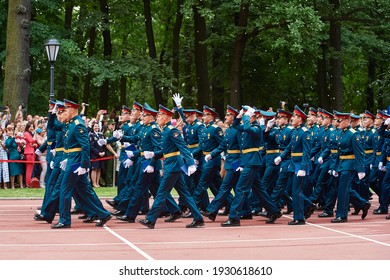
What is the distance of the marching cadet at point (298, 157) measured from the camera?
15.8m

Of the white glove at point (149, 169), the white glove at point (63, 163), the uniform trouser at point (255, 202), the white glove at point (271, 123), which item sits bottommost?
the uniform trouser at point (255, 202)

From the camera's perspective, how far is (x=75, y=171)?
14609mm

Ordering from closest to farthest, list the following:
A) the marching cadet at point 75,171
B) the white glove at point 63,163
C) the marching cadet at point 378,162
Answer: the marching cadet at point 75,171 → the white glove at point 63,163 → the marching cadet at point 378,162

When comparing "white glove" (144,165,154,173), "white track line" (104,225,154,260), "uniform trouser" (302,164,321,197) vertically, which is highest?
"white glove" (144,165,154,173)

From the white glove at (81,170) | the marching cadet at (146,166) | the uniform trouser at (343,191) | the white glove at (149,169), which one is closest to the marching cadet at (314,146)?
the uniform trouser at (343,191)

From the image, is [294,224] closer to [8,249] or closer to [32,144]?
[8,249]

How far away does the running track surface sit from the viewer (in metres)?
11.5

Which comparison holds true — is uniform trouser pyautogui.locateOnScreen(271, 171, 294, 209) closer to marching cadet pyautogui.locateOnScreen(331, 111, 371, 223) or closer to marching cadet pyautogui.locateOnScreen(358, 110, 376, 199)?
marching cadet pyautogui.locateOnScreen(331, 111, 371, 223)

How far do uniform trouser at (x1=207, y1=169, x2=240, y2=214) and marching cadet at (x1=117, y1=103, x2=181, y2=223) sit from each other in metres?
0.77

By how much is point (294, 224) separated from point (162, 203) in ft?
8.25

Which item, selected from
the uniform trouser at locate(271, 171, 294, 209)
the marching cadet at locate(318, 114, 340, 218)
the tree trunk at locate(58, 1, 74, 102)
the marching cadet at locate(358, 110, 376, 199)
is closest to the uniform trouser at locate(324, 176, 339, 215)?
the marching cadet at locate(318, 114, 340, 218)

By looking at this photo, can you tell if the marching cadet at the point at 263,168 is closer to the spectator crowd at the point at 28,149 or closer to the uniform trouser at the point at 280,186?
the uniform trouser at the point at 280,186

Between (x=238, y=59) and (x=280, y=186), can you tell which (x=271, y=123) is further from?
(x=238, y=59)

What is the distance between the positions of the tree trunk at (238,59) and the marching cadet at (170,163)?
58.9 feet
